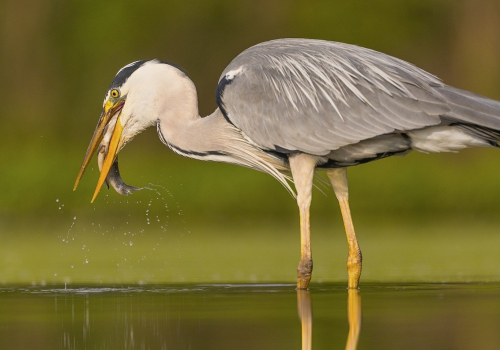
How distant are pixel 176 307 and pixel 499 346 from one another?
2336 mm

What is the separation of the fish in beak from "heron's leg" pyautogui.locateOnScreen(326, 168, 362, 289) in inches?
63.4

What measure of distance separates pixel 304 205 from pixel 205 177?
7795 millimetres

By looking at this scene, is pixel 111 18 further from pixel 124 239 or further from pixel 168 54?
pixel 124 239

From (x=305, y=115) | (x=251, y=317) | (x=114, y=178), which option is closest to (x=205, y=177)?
(x=114, y=178)

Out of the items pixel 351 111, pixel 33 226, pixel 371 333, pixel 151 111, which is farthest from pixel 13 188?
pixel 371 333

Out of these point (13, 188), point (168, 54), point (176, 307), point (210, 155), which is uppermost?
point (168, 54)

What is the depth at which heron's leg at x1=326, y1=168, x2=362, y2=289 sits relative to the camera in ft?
24.1

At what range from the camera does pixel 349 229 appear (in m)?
7.59

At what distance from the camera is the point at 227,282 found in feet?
25.1

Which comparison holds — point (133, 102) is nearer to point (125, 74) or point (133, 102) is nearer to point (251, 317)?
point (125, 74)

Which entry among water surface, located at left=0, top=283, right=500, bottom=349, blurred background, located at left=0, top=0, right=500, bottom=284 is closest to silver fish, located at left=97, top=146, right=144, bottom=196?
blurred background, located at left=0, top=0, right=500, bottom=284

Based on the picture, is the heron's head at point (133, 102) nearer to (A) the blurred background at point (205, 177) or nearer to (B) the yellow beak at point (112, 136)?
(B) the yellow beak at point (112, 136)

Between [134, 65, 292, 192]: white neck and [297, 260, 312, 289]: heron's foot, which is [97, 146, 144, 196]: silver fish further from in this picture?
[297, 260, 312, 289]: heron's foot

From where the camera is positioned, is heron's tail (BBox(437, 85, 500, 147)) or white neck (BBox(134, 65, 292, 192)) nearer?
heron's tail (BBox(437, 85, 500, 147))
